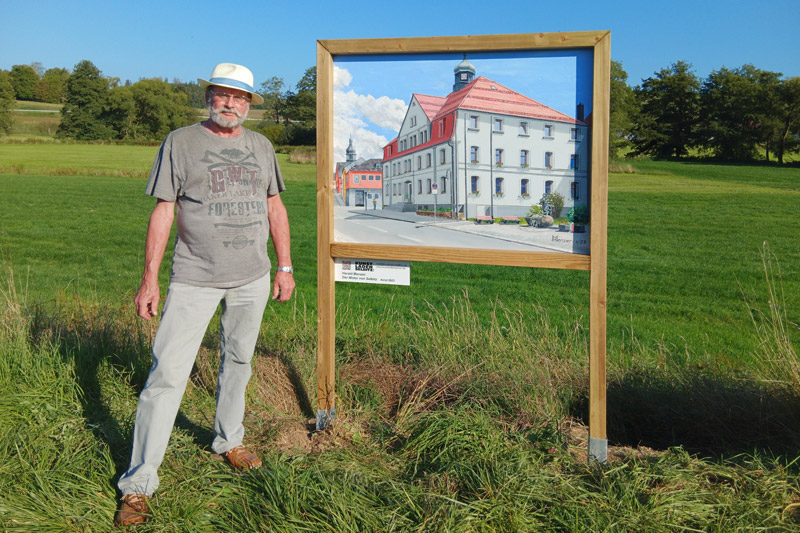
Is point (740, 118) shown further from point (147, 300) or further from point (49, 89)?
point (49, 89)

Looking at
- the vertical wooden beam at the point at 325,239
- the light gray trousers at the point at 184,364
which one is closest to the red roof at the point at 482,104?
the vertical wooden beam at the point at 325,239

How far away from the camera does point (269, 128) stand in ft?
159

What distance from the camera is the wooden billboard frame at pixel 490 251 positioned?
3.38 metres

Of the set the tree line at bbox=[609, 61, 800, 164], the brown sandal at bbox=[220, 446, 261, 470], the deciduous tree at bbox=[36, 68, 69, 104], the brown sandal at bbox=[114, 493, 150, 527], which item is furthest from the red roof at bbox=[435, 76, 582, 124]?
the deciduous tree at bbox=[36, 68, 69, 104]

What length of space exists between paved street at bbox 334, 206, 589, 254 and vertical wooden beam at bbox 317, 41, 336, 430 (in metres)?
0.12

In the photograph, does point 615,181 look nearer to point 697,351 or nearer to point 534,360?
point 697,351

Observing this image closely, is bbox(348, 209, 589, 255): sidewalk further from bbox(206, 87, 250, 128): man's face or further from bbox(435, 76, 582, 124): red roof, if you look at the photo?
bbox(206, 87, 250, 128): man's face

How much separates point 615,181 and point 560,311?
28.0 meters

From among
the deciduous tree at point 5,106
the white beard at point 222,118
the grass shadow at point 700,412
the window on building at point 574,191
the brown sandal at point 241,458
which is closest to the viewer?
the white beard at point 222,118

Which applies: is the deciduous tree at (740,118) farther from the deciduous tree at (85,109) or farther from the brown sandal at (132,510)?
the brown sandal at (132,510)

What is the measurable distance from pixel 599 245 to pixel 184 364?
2.33 meters

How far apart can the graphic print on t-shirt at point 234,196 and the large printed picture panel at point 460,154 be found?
0.73 m

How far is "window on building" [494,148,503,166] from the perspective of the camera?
3.78 metres

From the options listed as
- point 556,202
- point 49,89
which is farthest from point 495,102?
point 49,89
